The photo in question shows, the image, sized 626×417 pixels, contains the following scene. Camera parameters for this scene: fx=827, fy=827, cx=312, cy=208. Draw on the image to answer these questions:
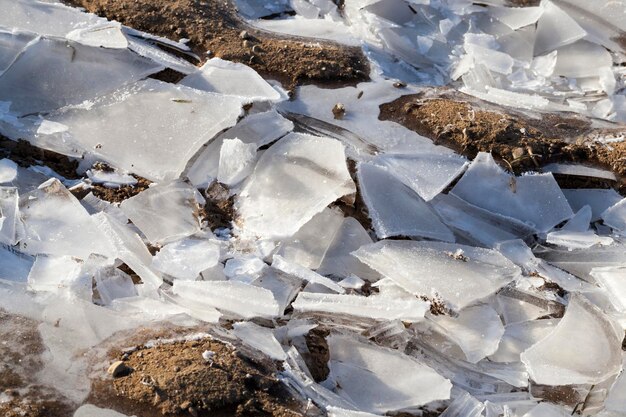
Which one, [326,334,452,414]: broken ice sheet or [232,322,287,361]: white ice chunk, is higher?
[232,322,287,361]: white ice chunk

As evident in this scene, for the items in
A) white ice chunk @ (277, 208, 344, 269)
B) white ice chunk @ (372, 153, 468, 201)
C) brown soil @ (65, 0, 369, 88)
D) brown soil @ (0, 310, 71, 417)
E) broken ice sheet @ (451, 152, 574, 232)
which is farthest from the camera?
brown soil @ (65, 0, 369, 88)

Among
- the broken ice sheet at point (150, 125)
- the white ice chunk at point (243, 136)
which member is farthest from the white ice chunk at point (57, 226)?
the white ice chunk at point (243, 136)

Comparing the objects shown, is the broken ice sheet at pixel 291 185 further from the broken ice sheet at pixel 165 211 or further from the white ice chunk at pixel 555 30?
the white ice chunk at pixel 555 30

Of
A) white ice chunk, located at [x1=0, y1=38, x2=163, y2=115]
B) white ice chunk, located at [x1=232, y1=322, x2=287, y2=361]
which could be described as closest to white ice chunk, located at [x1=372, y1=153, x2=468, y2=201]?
white ice chunk, located at [x1=232, y1=322, x2=287, y2=361]

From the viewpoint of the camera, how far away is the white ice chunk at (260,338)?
267 centimetres

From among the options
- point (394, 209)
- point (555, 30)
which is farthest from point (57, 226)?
point (555, 30)

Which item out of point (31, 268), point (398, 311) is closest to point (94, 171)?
point (31, 268)

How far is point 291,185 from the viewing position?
10.7 feet

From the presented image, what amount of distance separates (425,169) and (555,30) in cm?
183

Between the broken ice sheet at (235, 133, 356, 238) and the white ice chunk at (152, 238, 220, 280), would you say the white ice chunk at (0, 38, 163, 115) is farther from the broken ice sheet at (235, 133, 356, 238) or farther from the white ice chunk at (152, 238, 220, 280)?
the white ice chunk at (152, 238, 220, 280)

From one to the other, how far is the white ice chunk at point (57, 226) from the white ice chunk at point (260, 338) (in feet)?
1.95

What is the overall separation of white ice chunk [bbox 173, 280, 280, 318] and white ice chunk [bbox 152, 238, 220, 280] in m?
0.09

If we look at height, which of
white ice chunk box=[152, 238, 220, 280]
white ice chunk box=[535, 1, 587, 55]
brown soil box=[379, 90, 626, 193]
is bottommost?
white ice chunk box=[152, 238, 220, 280]

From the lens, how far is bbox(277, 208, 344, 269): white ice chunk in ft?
10.1
